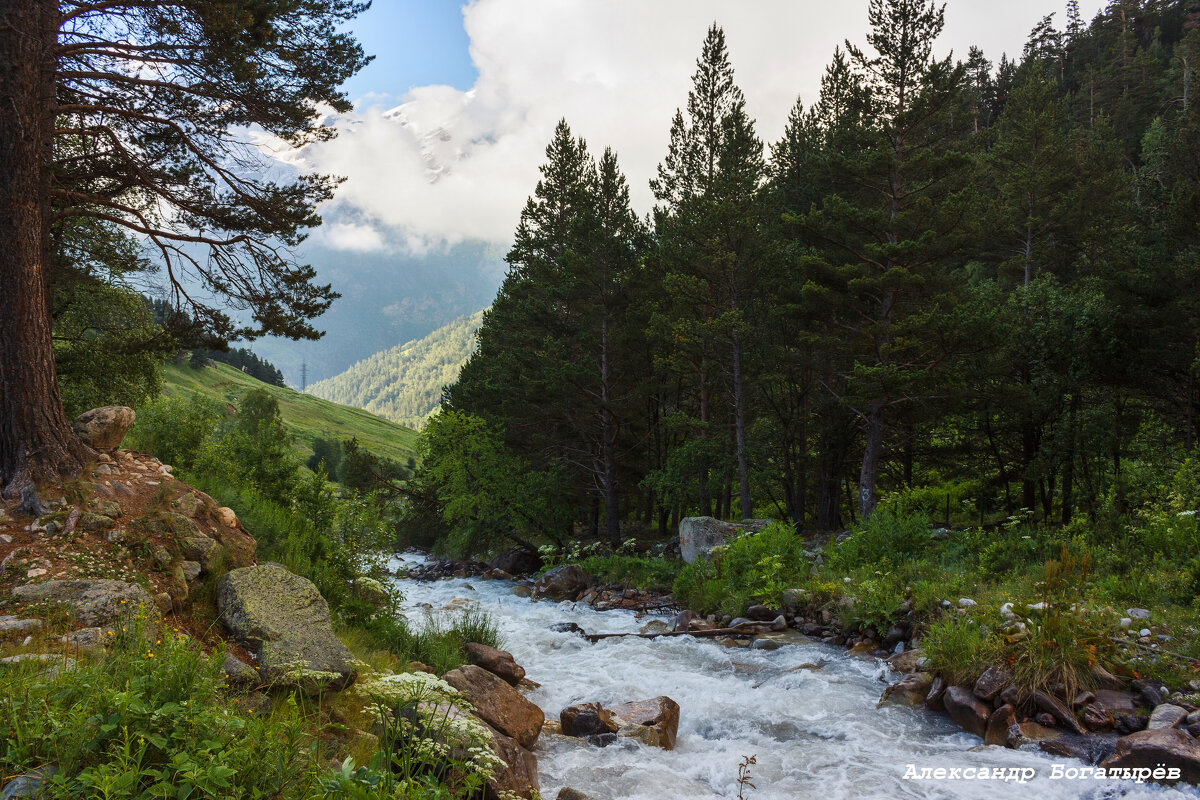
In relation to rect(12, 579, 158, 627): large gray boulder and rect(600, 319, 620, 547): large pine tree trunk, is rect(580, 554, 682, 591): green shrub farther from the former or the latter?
rect(12, 579, 158, 627): large gray boulder

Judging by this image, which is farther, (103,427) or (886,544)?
(886,544)

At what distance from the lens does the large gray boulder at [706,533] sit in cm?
1694

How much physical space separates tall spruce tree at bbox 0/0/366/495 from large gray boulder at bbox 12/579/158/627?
2466 millimetres

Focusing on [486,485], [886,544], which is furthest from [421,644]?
[486,485]

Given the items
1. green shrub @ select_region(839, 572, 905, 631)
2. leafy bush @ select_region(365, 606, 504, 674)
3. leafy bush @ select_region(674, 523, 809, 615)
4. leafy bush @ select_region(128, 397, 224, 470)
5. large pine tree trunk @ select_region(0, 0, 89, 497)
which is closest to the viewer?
large pine tree trunk @ select_region(0, 0, 89, 497)

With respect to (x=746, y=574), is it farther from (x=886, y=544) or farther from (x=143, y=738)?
(x=143, y=738)

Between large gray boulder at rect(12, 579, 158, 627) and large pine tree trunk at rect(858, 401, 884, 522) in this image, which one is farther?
large pine tree trunk at rect(858, 401, 884, 522)

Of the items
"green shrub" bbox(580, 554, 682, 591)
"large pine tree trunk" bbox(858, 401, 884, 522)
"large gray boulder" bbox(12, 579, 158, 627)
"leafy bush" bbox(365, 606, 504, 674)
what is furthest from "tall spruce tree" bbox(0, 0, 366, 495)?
Result: "large pine tree trunk" bbox(858, 401, 884, 522)

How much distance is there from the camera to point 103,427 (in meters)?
8.00

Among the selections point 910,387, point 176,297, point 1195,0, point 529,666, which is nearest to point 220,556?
point 529,666

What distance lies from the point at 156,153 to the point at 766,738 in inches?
509

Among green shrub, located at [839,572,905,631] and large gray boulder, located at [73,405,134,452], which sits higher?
large gray boulder, located at [73,405,134,452]

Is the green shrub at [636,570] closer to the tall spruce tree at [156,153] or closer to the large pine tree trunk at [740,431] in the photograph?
the large pine tree trunk at [740,431]

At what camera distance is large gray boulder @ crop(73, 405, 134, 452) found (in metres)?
7.89
